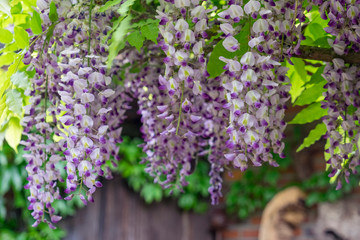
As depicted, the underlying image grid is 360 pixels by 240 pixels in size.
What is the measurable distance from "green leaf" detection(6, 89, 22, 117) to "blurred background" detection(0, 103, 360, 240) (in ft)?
7.69

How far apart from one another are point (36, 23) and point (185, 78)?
34cm

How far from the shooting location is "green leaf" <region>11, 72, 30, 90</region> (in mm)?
1085

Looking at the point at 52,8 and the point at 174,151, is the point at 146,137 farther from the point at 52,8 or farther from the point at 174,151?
the point at 52,8

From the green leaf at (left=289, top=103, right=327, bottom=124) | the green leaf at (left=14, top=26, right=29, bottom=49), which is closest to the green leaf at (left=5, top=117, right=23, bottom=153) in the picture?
the green leaf at (left=14, top=26, right=29, bottom=49)

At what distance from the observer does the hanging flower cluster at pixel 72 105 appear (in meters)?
0.92

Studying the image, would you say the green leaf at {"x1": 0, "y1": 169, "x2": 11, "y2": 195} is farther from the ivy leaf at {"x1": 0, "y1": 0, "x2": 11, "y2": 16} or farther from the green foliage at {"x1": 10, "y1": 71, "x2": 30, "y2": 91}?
the ivy leaf at {"x1": 0, "y1": 0, "x2": 11, "y2": 16}

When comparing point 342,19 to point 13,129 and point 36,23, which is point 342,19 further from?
point 13,129

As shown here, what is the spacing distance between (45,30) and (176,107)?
0.30 metres

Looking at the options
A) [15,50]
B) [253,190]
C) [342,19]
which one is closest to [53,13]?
[15,50]

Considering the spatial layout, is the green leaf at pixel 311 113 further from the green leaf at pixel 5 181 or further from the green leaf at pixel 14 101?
the green leaf at pixel 5 181

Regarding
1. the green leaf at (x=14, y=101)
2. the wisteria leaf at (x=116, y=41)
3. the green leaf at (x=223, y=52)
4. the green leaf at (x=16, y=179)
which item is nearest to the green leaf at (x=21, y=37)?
the green leaf at (x=14, y=101)

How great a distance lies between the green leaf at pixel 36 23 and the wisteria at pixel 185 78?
0.05 ft

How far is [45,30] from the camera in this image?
1.01m

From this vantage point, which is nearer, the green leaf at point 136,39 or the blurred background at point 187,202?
the green leaf at point 136,39
